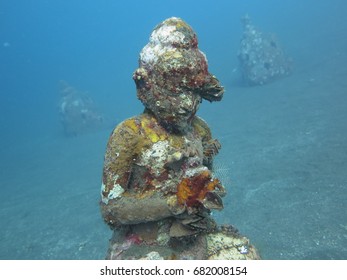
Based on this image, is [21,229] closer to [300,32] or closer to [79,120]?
[79,120]

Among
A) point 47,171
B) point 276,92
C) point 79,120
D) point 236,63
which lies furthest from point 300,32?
point 47,171

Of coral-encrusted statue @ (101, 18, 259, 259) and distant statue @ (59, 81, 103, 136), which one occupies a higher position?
coral-encrusted statue @ (101, 18, 259, 259)

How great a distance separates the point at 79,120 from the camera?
23766mm

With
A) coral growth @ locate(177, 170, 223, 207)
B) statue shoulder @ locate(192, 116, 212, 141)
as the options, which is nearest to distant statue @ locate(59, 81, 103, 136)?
statue shoulder @ locate(192, 116, 212, 141)

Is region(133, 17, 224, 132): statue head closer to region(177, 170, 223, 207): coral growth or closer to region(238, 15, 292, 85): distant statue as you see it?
region(177, 170, 223, 207): coral growth

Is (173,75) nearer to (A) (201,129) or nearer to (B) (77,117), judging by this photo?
(A) (201,129)

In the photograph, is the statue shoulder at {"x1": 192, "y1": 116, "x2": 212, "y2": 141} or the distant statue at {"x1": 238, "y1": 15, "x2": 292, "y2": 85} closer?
the statue shoulder at {"x1": 192, "y1": 116, "x2": 212, "y2": 141}

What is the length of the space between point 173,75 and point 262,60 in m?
19.2

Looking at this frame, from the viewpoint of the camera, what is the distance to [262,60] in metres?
20.8

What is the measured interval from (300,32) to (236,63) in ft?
23.9

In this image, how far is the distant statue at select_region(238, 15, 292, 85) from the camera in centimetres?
2077

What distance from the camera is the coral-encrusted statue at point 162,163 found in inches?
118

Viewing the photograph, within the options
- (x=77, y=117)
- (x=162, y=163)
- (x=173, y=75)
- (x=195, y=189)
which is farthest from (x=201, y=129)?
(x=77, y=117)

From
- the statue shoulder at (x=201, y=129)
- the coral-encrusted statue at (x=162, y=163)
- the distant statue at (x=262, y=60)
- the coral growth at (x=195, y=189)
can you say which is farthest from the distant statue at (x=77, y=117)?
the coral growth at (x=195, y=189)
